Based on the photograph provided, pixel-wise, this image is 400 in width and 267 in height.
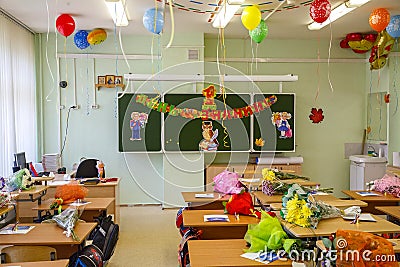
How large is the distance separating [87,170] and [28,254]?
377 cm

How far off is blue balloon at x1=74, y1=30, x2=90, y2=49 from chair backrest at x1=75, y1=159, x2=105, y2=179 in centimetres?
203

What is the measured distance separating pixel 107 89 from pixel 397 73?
5142 mm

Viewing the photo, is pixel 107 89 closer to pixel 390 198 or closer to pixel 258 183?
pixel 258 183

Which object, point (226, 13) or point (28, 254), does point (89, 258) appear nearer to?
point (28, 254)

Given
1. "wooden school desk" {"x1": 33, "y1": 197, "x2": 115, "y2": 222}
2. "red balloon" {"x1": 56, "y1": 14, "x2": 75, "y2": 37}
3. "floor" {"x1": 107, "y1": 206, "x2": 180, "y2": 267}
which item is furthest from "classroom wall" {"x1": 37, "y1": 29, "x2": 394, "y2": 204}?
"wooden school desk" {"x1": 33, "y1": 197, "x2": 115, "y2": 222}

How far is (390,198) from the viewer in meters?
5.27

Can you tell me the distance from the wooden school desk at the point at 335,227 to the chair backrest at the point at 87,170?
417cm

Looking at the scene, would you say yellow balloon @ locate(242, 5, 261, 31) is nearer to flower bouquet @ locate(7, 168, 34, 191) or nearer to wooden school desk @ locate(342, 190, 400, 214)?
wooden school desk @ locate(342, 190, 400, 214)

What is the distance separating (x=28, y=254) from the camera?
326 cm

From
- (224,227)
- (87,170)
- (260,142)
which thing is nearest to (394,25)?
(260,142)

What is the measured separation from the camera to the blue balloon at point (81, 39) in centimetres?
746

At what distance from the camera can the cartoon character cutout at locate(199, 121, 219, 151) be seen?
7.91 metres

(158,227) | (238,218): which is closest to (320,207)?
(238,218)
